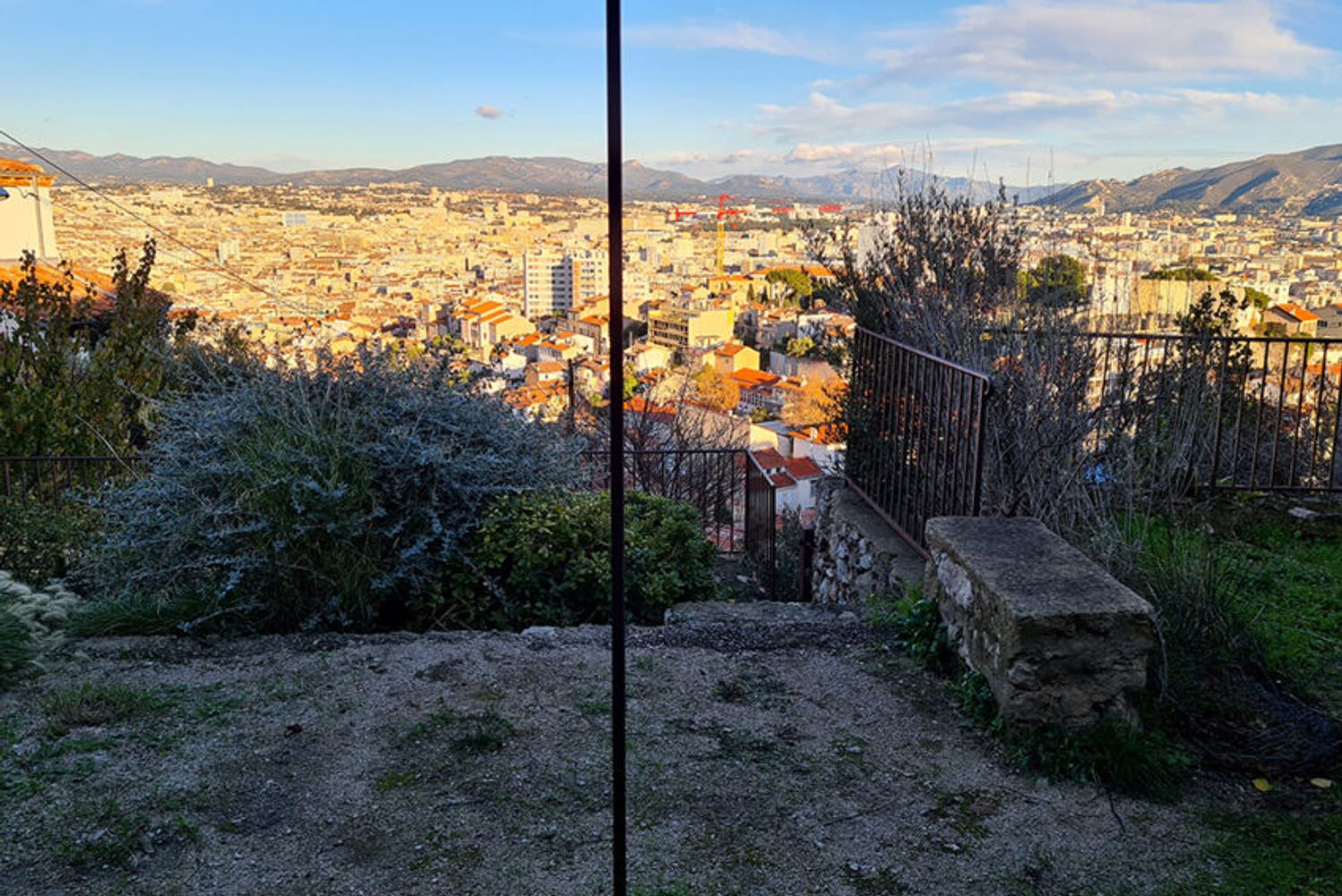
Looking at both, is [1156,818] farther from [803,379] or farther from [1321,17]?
[803,379]

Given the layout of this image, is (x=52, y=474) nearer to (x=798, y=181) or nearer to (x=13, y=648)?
(x=13, y=648)

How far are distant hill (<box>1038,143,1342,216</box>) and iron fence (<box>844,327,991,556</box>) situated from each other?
7.85 feet

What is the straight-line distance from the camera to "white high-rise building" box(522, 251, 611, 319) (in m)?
22.9

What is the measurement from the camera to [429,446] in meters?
5.64

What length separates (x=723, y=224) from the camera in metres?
21.9

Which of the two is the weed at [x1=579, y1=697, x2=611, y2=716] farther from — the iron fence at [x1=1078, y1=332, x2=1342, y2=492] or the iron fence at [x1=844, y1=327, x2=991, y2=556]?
the iron fence at [x1=1078, y1=332, x2=1342, y2=492]

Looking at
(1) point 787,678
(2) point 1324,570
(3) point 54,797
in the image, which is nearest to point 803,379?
(2) point 1324,570

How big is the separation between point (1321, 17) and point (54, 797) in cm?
1089

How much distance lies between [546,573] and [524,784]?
238cm

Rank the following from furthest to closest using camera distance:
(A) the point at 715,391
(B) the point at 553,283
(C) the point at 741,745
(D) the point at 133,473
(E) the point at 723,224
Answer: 1. (B) the point at 553,283
2. (E) the point at 723,224
3. (A) the point at 715,391
4. (D) the point at 133,473
5. (C) the point at 741,745

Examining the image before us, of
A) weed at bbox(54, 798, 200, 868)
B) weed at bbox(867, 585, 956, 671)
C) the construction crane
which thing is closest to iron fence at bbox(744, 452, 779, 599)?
weed at bbox(867, 585, 956, 671)

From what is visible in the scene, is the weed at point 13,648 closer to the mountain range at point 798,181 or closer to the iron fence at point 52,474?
the mountain range at point 798,181

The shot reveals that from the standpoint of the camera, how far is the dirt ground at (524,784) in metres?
2.76

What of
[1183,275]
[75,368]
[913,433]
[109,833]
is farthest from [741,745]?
[75,368]
